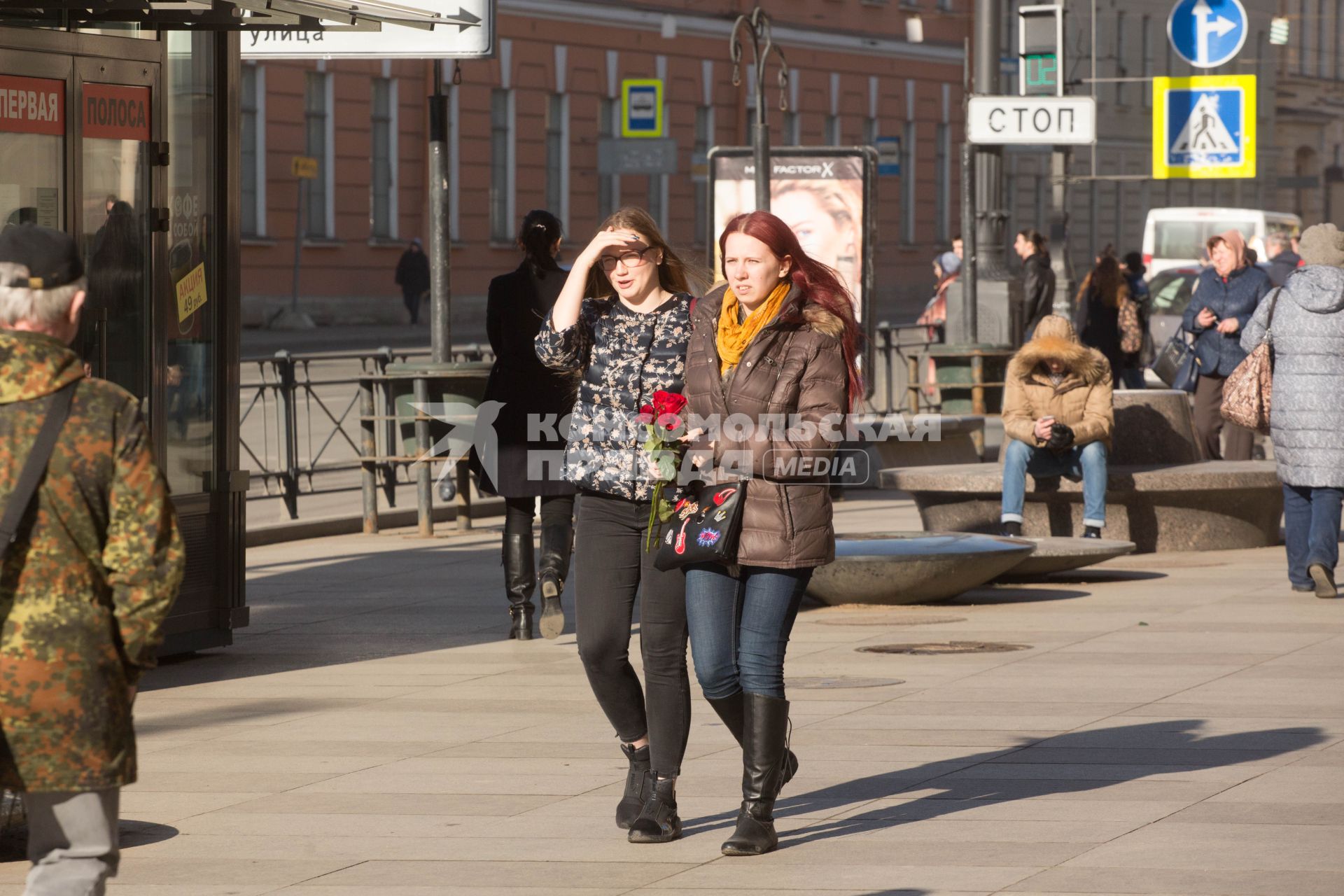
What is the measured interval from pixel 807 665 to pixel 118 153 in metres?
3.25

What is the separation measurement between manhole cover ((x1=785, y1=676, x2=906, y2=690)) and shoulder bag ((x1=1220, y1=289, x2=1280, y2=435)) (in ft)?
10.5

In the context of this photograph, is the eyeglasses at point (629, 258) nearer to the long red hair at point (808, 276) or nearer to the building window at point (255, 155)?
the long red hair at point (808, 276)

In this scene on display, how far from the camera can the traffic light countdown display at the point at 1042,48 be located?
19.5 m

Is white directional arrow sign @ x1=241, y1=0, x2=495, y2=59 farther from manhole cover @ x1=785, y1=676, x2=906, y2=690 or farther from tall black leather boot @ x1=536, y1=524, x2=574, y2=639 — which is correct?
manhole cover @ x1=785, y1=676, x2=906, y2=690

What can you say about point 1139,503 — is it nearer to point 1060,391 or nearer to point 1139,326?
point 1060,391

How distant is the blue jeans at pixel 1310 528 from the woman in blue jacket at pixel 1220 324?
173 inches

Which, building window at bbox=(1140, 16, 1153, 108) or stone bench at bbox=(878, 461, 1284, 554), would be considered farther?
building window at bbox=(1140, 16, 1153, 108)

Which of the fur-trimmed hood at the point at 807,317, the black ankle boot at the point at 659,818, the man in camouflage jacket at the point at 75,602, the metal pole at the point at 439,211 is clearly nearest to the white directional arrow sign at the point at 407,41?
the metal pole at the point at 439,211

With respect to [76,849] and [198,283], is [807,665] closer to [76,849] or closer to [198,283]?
[198,283]

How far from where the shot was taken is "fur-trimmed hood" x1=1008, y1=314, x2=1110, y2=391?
43.5ft

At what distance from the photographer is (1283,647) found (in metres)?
9.79

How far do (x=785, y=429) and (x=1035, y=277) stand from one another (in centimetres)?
1704

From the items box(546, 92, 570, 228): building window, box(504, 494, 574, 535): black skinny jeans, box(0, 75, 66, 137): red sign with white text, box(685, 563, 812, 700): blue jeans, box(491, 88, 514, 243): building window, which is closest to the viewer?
box(685, 563, 812, 700): blue jeans

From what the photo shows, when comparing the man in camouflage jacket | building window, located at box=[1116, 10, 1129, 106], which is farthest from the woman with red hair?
building window, located at box=[1116, 10, 1129, 106]
